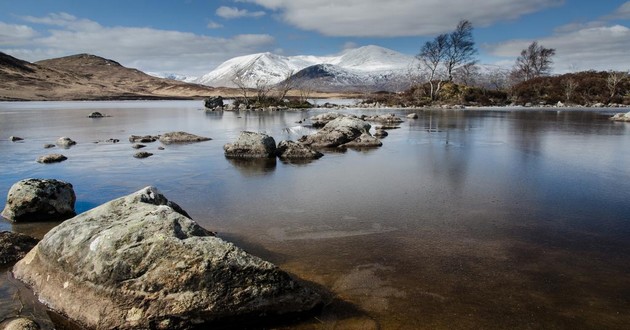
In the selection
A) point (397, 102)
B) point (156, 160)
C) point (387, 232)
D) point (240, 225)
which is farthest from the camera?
point (397, 102)

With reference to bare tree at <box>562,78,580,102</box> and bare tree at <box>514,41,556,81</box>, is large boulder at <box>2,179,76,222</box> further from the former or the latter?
bare tree at <box>514,41,556,81</box>

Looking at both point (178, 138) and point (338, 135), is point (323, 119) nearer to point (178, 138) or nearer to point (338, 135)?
point (338, 135)

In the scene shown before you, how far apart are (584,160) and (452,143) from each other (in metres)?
6.62

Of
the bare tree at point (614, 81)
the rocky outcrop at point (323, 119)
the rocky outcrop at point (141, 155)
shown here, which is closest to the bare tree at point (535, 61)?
the bare tree at point (614, 81)

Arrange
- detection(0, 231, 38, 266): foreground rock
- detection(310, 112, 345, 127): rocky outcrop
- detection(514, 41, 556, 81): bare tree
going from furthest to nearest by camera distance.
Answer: detection(514, 41, 556, 81): bare tree, detection(310, 112, 345, 127): rocky outcrop, detection(0, 231, 38, 266): foreground rock

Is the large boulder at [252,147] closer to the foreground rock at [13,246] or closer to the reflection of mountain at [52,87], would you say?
the foreground rock at [13,246]

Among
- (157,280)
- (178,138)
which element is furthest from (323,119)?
(157,280)

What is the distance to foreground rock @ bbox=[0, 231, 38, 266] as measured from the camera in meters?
6.94

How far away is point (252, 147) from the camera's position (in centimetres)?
1800

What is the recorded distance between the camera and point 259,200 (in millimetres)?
10766

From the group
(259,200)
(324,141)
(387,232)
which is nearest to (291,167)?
(259,200)

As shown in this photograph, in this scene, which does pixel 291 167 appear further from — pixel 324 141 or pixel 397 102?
pixel 397 102

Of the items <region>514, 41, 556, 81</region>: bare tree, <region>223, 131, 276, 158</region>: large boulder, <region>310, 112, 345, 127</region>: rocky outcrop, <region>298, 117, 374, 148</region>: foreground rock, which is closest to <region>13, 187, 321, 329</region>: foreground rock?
<region>223, 131, 276, 158</region>: large boulder

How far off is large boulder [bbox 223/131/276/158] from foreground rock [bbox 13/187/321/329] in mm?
11940
